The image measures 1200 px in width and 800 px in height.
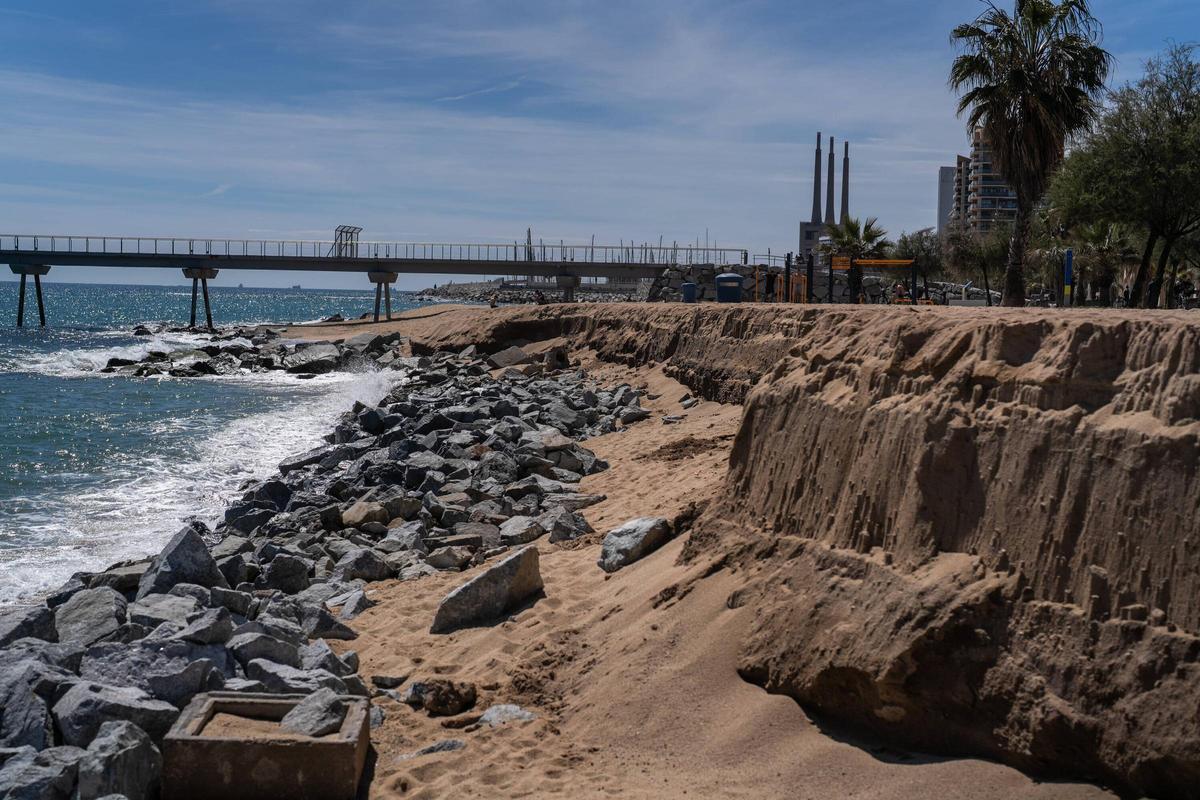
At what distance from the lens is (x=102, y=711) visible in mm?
5875

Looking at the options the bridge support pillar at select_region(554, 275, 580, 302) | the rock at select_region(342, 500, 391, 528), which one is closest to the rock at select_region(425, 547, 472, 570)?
the rock at select_region(342, 500, 391, 528)

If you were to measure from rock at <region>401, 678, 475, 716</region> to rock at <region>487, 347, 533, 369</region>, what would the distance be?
24.0m

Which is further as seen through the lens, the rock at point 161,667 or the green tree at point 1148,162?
the green tree at point 1148,162

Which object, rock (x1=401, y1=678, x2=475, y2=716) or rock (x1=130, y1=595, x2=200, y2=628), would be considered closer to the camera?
rock (x1=401, y1=678, x2=475, y2=716)

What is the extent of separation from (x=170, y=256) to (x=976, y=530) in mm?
60348

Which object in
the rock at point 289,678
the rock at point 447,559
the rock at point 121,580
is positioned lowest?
the rock at point 447,559

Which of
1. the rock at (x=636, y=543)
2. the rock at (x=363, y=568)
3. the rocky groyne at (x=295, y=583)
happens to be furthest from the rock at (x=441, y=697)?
the rock at (x=363, y=568)

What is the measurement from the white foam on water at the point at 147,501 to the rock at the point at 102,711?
536 centimetres

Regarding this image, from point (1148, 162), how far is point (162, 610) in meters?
19.2

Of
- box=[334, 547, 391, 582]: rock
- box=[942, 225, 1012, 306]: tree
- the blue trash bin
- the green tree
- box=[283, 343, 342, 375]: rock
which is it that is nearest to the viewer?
box=[334, 547, 391, 582]: rock

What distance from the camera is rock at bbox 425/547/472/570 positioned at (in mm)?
10422

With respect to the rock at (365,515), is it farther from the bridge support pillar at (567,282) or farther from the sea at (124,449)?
the bridge support pillar at (567,282)

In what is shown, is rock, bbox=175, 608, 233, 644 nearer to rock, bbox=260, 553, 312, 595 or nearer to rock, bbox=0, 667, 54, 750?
rock, bbox=0, 667, 54, 750

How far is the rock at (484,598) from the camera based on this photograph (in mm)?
8445
